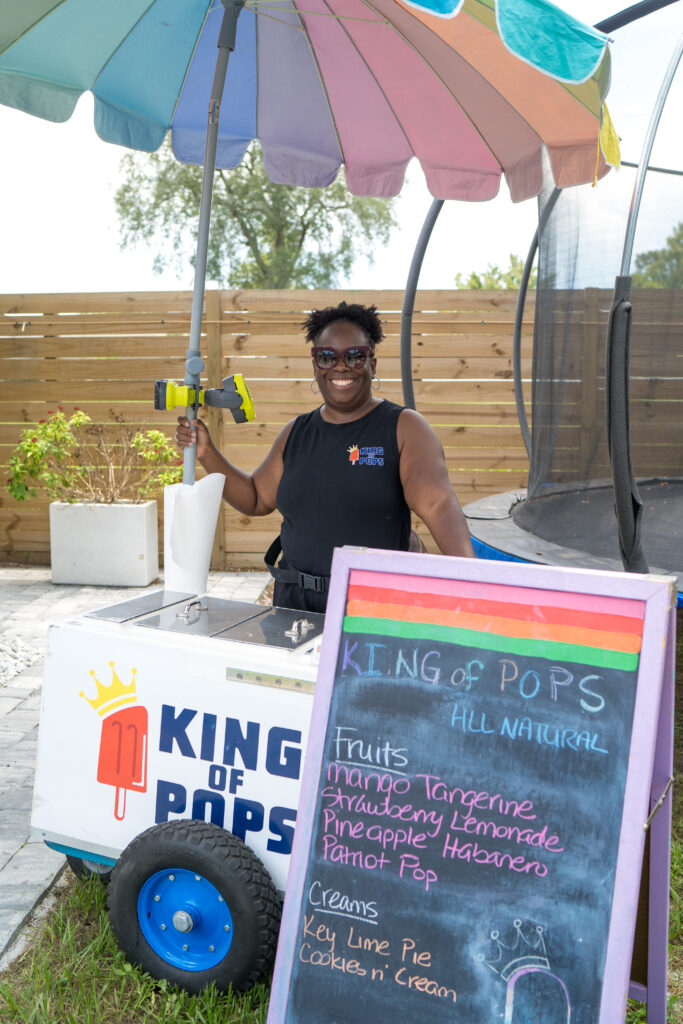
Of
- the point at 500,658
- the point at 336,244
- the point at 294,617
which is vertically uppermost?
the point at 336,244

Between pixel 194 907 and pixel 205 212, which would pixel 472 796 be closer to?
pixel 194 907

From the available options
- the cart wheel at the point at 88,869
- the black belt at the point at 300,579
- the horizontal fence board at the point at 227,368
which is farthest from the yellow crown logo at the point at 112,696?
the horizontal fence board at the point at 227,368

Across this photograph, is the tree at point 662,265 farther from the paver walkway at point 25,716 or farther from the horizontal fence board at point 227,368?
the paver walkway at point 25,716

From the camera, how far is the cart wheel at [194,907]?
1523 mm

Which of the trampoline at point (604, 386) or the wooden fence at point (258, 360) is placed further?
the wooden fence at point (258, 360)

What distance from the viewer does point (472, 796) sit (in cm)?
125

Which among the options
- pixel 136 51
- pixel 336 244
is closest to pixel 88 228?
pixel 336 244

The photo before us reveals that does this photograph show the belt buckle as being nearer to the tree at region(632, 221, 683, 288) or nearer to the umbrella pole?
the umbrella pole

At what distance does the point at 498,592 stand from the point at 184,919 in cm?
88

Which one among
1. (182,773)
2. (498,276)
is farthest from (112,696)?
(498,276)

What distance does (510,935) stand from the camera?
3.93ft

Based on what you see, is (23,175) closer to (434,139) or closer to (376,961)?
(434,139)

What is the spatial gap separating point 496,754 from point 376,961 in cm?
36

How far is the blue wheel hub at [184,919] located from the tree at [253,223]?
87.6 feet
